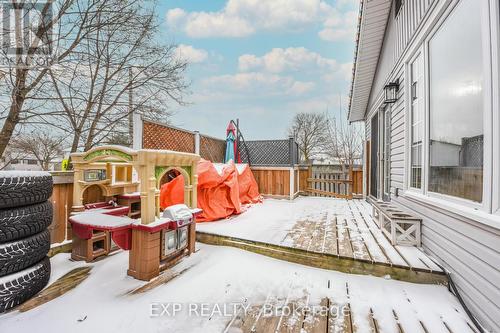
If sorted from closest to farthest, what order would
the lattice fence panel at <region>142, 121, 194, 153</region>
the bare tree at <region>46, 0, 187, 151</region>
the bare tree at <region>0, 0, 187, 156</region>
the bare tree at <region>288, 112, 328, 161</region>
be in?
1. the bare tree at <region>0, 0, 187, 156</region>
2. the lattice fence panel at <region>142, 121, 194, 153</region>
3. the bare tree at <region>46, 0, 187, 151</region>
4. the bare tree at <region>288, 112, 328, 161</region>

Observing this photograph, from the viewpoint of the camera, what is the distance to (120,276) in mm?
2227

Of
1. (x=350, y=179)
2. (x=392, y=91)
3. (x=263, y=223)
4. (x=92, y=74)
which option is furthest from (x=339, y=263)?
(x=92, y=74)

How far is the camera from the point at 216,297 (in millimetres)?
1853

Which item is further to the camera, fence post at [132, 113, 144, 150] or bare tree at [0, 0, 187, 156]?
bare tree at [0, 0, 187, 156]

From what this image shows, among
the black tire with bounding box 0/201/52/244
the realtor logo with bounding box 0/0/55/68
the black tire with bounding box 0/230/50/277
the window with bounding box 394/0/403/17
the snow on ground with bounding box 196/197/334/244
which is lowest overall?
the snow on ground with bounding box 196/197/334/244

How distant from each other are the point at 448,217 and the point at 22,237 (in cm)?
378

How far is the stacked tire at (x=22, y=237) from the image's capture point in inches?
68.2

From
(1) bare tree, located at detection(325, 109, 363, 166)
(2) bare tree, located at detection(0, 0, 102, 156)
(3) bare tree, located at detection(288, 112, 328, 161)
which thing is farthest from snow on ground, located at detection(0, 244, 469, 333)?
(3) bare tree, located at detection(288, 112, 328, 161)

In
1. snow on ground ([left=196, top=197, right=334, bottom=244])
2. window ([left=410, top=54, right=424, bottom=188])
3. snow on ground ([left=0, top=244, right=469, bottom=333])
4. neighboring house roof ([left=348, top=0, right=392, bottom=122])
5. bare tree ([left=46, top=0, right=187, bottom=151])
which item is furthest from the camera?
bare tree ([left=46, top=0, right=187, bottom=151])

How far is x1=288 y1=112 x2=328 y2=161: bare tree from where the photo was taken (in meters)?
16.2

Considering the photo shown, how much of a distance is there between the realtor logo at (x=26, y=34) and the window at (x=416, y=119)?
233 inches

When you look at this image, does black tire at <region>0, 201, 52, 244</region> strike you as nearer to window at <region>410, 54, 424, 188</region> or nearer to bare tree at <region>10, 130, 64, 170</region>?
bare tree at <region>10, 130, 64, 170</region>

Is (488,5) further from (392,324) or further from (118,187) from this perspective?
(118,187)

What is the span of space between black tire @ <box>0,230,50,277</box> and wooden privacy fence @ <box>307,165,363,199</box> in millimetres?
6672
